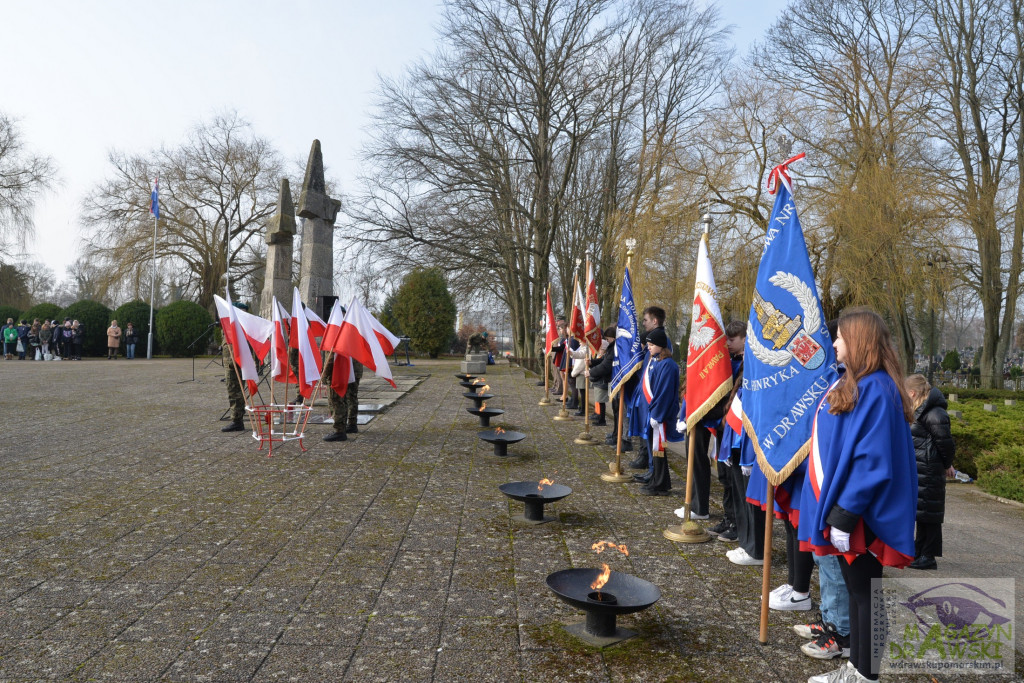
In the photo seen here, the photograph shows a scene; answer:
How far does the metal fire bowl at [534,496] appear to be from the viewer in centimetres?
564

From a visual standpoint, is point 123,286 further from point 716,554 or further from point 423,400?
point 716,554

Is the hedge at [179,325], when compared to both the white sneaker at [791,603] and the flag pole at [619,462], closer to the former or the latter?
the flag pole at [619,462]

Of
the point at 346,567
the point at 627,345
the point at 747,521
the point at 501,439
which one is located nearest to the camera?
the point at 346,567

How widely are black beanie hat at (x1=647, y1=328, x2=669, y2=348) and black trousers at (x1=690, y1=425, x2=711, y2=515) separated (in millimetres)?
891

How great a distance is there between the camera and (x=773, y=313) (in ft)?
12.7

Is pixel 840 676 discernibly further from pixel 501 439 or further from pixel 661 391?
pixel 501 439

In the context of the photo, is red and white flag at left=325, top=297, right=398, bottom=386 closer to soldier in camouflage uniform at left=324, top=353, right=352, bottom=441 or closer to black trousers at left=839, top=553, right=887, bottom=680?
soldier in camouflage uniform at left=324, top=353, right=352, bottom=441

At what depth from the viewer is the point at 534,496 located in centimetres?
564

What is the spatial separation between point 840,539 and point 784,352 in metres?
1.14

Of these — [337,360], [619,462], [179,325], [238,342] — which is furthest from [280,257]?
[179,325]

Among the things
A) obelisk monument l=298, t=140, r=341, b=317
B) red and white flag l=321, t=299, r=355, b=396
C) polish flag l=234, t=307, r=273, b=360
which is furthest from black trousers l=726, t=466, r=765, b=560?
obelisk monument l=298, t=140, r=341, b=317

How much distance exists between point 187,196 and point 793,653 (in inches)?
1520

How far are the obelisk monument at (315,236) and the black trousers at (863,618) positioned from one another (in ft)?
39.6

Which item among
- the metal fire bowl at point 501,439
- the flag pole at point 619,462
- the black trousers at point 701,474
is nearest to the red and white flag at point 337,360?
the metal fire bowl at point 501,439
